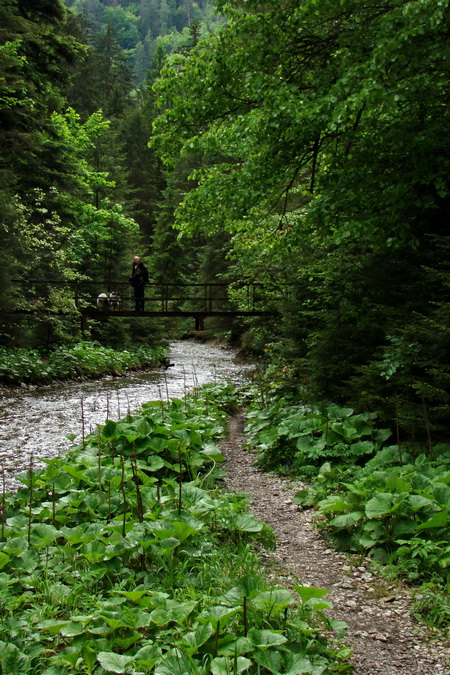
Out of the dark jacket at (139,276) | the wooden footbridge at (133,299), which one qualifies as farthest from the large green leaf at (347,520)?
the dark jacket at (139,276)

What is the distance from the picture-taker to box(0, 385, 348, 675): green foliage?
93.5 inches

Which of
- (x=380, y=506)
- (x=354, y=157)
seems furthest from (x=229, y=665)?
(x=354, y=157)

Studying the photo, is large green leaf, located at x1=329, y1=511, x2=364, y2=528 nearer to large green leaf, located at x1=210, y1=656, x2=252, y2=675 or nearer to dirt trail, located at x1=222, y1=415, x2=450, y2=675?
dirt trail, located at x1=222, y1=415, x2=450, y2=675

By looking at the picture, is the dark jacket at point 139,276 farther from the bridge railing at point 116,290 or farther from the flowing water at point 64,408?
the flowing water at point 64,408

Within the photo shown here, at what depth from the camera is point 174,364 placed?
21516 millimetres

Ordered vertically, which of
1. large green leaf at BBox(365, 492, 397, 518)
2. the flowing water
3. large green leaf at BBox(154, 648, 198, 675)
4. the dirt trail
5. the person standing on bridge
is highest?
the person standing on bridge

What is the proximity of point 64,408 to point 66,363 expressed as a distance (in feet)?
16.2

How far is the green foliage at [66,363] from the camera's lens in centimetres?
1334

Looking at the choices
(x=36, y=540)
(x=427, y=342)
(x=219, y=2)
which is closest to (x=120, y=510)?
(x=36, y=540)

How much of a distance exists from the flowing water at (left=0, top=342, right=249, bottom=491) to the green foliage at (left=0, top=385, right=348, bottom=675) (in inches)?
58.7

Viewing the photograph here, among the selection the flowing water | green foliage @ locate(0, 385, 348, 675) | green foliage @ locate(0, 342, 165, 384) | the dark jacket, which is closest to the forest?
green foliage @ locate(0, 385, 348, 675)

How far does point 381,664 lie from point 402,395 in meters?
2.93

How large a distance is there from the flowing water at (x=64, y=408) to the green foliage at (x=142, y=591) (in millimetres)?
1491

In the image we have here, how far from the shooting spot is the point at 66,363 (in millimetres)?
15406
